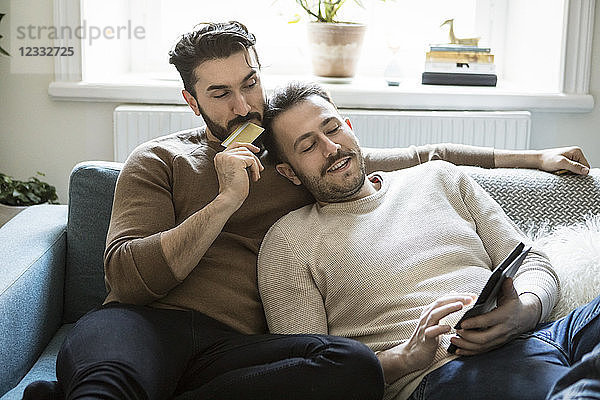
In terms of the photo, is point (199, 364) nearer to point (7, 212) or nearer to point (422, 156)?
point (422, 156)

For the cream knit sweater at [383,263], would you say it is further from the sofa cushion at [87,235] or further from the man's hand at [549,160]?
the sofa cushion at [87,235]

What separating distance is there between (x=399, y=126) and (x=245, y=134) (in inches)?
39.6

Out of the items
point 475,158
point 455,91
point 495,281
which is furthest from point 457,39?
point 495,281

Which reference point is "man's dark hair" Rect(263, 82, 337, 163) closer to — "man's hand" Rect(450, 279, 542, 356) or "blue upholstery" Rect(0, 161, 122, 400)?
"blue upholstery" Rect(0, 161, 122, 400)

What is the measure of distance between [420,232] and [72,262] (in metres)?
0.90

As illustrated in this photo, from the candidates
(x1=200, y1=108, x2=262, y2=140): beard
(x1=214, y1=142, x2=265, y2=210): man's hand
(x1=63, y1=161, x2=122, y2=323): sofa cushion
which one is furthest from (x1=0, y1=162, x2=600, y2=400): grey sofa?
(x1=214, y1=142, x2=265, y2=210): man's hand

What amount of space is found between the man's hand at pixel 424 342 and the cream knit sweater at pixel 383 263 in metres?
0.04

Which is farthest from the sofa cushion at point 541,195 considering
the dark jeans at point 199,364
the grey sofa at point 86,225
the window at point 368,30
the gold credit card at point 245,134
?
the window at point 368,30

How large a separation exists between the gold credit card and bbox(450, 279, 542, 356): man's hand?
2.18ft

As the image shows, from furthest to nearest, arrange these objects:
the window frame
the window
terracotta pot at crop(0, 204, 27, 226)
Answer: the window, the window frame, terracotta pot at crop(0, 204, 27, 226)

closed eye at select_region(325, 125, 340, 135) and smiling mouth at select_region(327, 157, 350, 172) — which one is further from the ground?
closed eye at select_region(325, 125, 340, 135)

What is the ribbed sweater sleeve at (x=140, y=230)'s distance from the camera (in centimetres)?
179

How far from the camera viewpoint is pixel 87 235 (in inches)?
84.0

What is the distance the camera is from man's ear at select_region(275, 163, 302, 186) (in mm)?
2045
